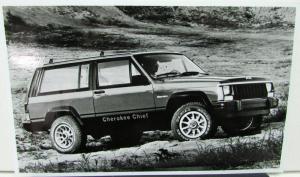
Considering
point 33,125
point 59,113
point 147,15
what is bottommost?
point 33,125

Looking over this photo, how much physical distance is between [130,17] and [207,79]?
3.14 ft

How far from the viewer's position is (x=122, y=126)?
3.48 meters

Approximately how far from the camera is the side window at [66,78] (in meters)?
3.45

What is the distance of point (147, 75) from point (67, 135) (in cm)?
102

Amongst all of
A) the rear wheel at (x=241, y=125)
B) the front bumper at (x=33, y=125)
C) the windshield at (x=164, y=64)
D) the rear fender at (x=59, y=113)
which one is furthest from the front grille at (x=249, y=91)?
the front bumper at (x=33, y=125)

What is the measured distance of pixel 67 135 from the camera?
3533 millimetres

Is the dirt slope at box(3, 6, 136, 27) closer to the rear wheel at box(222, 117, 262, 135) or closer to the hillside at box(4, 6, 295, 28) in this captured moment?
the hillside at box(4, 6, 295, 28)

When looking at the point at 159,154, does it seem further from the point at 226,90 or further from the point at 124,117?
the point at 226,90

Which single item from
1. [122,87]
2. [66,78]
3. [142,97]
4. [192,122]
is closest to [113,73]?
[122,87]

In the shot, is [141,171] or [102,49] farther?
[141,171]

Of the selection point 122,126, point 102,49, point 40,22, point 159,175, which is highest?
point 40,22

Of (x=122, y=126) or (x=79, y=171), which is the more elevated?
(x=122, y=126)
